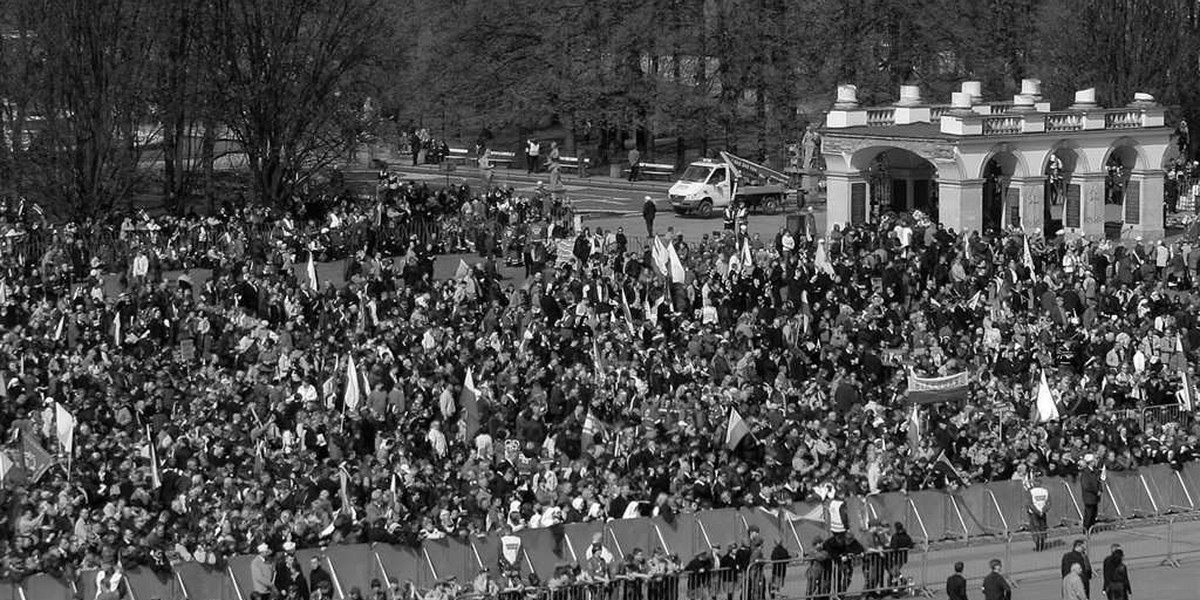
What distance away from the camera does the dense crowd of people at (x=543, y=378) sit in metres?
36.4

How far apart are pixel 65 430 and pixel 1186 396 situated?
729 inches

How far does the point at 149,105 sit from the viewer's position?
66562 millimetres

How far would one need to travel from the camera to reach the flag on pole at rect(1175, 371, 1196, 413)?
147 feet

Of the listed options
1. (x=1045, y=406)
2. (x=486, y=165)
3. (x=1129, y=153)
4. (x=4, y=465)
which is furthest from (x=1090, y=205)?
(x=4, y=465)

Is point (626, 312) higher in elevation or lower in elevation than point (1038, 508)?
higher

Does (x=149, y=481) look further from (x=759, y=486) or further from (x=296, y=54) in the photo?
(x=296, y=54)

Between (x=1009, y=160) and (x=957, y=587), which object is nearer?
→ (x=957, y=587)

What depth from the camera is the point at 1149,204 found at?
210 feet

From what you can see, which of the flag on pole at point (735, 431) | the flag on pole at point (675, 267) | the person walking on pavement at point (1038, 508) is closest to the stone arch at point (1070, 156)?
the flag on pole at point (675, 267)

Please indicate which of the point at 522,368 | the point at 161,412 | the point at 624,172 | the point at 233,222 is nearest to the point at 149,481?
the point at 161,412

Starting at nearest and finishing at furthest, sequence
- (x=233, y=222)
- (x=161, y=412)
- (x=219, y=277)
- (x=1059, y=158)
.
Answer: (x=161, y=412)
(x=219, y=277)
(x=233, y=222)
(x=1059, y=158)

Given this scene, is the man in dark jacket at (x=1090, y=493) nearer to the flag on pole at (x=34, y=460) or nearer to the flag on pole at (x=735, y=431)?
the flag on pole at (x=735, y=431)

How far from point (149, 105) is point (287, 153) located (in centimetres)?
379

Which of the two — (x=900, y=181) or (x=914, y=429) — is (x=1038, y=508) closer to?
(x=914, y=429)
